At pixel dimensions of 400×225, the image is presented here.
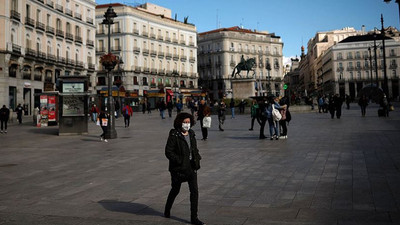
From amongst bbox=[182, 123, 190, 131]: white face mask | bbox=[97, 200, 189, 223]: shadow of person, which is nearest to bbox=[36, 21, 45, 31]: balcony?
bbox=[97, 200, 189, 223]: shadow of person

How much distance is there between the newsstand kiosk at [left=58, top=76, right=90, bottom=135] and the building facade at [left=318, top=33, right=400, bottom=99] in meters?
88.7

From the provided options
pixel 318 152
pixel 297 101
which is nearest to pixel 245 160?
pixel 318 152

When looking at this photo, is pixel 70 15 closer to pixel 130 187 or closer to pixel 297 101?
pixel 297 101

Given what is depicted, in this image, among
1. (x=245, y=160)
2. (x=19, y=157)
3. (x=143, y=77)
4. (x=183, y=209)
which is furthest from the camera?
(x=143, y=77)

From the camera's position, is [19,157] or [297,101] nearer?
[19,157]

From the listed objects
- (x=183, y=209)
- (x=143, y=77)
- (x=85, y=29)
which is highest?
(x=85, y=29)

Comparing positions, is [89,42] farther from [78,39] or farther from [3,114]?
[3,114]

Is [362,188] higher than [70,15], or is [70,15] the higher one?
[70,15]

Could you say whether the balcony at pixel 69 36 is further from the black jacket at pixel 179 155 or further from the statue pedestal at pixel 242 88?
the black jacket at pixel 179 155

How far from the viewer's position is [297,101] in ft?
146

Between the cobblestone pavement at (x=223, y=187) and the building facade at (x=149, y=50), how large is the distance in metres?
52.3

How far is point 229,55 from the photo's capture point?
8975 cm

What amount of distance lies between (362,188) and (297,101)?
3918cm

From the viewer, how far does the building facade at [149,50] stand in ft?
219
